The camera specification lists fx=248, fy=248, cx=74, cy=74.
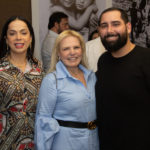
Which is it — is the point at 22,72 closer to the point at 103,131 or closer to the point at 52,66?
the point at 52,66

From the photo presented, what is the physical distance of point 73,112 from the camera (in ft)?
5.95

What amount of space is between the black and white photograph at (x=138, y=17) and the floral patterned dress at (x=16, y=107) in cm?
336

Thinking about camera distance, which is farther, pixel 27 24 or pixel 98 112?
pixel 27 24

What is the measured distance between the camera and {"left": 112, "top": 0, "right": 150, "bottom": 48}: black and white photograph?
4824 mm

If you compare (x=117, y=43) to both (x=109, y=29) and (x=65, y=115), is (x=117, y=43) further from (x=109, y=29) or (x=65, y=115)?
(x=65, y=115)

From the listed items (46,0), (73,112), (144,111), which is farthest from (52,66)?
(46,0)

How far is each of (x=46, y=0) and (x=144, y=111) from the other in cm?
280

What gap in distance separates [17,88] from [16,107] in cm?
15

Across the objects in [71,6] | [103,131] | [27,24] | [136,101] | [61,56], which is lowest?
[103,131]

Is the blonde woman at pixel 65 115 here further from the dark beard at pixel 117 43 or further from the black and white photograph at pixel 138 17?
the black and white photograph at pixel 138 17

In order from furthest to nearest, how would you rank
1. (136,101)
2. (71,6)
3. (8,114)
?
(71,6)
(8,114)
(136,101)

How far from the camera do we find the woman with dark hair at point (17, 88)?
6.35 feet

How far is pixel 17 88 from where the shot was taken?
6.40 feet

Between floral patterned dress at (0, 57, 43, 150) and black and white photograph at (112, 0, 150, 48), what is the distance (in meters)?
3.36
